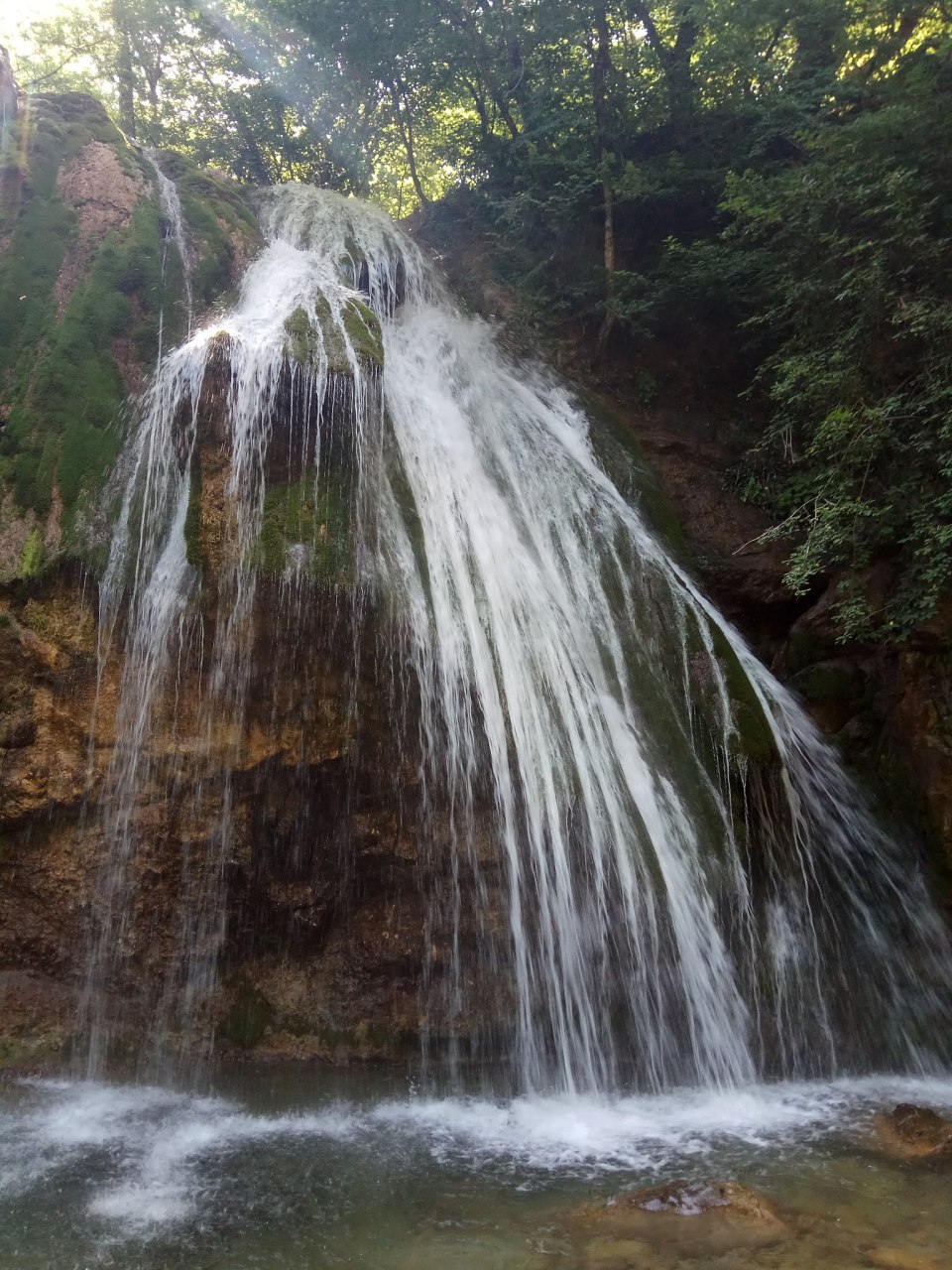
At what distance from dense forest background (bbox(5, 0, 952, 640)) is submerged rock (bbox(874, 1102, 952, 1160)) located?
390cm

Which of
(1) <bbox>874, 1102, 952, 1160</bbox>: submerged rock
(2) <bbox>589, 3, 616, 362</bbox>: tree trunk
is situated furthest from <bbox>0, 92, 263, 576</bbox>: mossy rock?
(1) <bbox>874, 1102, 952, 1160</bbox>: submerged rock

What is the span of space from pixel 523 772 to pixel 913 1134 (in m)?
3.17

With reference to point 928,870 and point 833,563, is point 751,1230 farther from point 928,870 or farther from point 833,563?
point 833,563

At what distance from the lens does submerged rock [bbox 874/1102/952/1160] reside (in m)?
4.43

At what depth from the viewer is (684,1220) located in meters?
3.74

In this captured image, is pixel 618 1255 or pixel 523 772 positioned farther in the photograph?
pixel 523 772

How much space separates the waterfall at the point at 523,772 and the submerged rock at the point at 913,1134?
3.29 ft

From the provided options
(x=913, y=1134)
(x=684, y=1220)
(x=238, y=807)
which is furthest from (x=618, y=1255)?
(x=238, y=807)

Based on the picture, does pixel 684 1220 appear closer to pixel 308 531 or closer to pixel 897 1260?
pixel 897 1260

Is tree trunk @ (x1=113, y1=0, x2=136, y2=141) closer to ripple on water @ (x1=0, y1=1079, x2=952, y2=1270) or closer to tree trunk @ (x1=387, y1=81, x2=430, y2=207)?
tree trunk @ (x1=387, y1=81, x2=430, y2=207)

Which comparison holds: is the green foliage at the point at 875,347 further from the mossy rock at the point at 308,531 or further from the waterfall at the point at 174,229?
the waterfall at the point at 174,229

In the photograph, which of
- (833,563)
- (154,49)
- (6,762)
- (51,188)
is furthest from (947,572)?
(154,49)

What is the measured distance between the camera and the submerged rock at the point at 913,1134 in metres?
4.43

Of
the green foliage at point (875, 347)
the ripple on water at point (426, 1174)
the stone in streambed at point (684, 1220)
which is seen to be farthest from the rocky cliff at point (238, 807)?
the stone in streambed at point (684, 1220)
